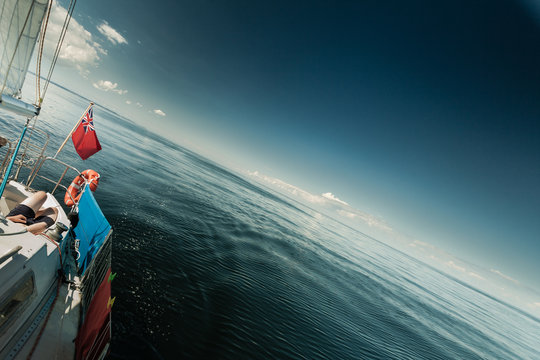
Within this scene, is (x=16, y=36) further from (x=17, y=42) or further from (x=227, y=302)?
(x=227, y=302)

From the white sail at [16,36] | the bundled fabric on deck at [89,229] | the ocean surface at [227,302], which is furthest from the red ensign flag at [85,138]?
the ocean surface at [227,302]

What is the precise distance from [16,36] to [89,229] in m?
6.62

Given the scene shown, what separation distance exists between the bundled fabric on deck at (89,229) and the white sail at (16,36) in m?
4.47

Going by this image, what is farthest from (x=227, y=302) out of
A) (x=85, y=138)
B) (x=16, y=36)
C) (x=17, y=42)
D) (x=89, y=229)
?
(x=16, y=36)

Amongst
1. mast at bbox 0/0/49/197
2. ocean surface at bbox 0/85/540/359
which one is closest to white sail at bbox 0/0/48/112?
mast at bbox 0/0/49/197

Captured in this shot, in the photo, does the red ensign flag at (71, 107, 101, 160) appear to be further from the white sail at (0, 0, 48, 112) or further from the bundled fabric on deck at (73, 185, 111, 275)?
the white sail at (0, 0, 48, 112)

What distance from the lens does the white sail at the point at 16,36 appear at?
17.1ft

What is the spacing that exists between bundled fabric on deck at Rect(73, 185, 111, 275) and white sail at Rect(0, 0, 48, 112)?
4.47m

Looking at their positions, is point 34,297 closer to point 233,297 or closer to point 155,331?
point 155,331

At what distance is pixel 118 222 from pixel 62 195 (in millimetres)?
5288

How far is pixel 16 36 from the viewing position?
563 centimetres

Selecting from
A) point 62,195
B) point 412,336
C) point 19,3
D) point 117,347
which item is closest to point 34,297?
point 117,347

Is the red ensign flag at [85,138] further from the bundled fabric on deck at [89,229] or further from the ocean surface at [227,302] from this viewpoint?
the ocean surface at [227,302]

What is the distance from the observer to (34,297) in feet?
14.9
